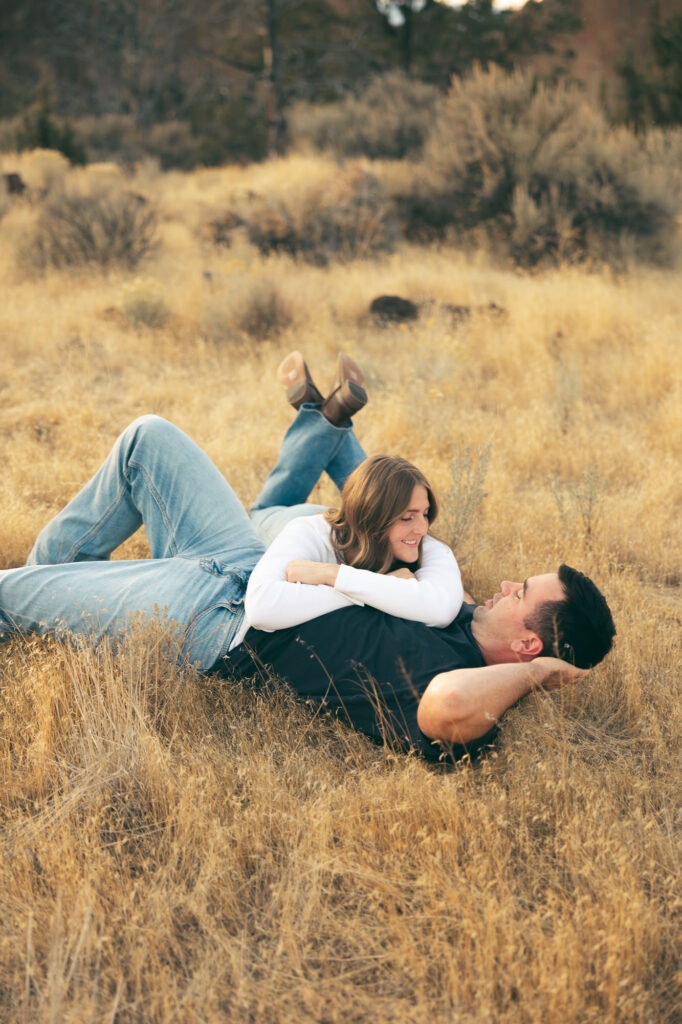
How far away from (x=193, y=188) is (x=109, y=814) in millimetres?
13445

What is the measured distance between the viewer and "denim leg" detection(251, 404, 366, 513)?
3.65m

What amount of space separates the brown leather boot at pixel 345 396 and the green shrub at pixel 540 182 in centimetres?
707

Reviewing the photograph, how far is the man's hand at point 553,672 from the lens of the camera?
7.91 ft

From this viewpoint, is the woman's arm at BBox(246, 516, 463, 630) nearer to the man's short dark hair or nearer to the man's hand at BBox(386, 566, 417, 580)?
the man's hand at BBox(386, 566, 417, 580)

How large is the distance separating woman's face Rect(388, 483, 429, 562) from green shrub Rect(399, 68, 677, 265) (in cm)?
802

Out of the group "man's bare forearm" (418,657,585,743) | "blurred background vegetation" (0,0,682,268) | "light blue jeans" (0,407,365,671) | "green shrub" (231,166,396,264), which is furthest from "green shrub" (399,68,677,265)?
"man's bare forearm" (418,657,585,743)

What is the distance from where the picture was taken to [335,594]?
255 centimetres

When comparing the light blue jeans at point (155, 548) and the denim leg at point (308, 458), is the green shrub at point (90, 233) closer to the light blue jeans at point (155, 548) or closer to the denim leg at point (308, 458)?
the denim leg at point (308, 458)

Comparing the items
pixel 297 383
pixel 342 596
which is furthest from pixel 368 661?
pixel 297 383

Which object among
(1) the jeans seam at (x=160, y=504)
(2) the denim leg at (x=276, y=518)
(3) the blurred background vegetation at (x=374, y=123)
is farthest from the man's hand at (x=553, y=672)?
(3) the blurred background vegetation at (x=374, y=123)

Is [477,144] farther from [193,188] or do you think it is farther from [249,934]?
[249,934]

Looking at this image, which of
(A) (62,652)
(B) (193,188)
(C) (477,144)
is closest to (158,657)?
(A) (62,652)

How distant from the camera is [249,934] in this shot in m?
2.00

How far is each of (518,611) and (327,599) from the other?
656 millimetres
